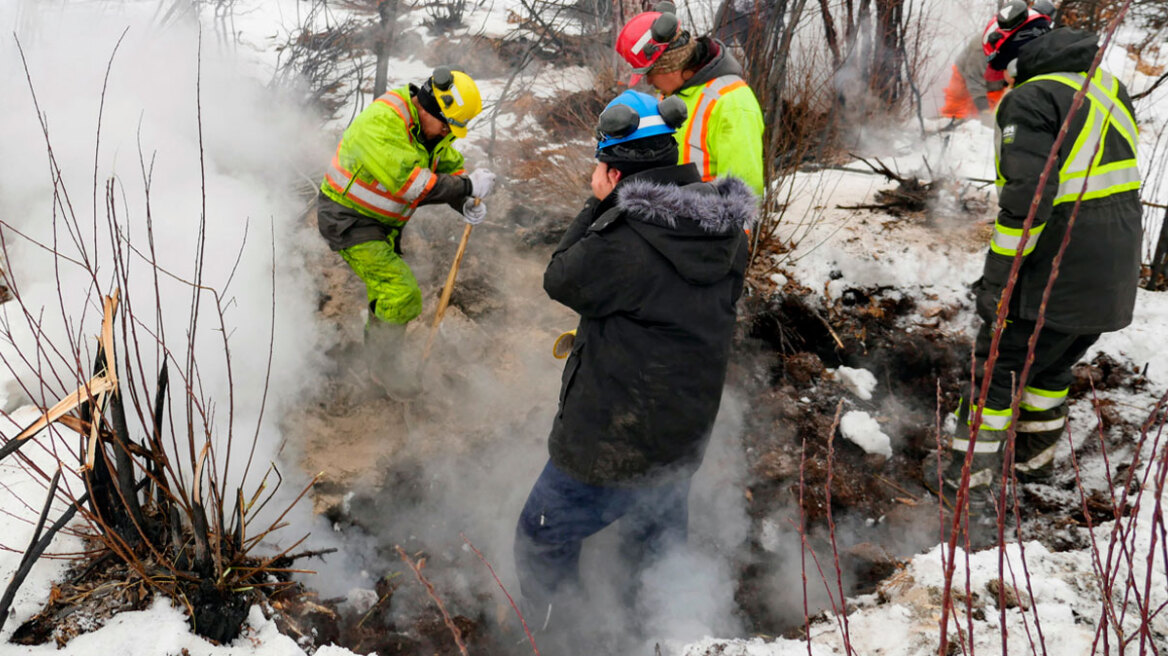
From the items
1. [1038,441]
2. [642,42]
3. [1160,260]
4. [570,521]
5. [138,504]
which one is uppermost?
[642,42]

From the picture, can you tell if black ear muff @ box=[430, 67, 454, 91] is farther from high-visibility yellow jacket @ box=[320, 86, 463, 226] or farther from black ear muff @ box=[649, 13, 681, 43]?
black ear muff @ box=[649, 13, 681, 43]

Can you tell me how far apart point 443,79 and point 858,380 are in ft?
9.58

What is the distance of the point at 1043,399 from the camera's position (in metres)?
3.40

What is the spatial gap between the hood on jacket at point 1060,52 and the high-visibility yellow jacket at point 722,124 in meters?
1.13

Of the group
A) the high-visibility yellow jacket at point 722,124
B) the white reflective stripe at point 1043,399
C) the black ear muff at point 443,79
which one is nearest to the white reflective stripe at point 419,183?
the black ear muff at point 443,79

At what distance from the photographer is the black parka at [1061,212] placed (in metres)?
2.87

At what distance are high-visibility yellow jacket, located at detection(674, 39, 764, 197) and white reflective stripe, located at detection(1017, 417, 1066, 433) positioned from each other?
1776 millimetres

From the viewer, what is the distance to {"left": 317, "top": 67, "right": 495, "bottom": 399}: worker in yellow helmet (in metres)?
3.50

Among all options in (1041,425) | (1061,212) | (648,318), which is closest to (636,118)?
(648,318)

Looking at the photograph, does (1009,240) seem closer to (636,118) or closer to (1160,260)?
(636,118)

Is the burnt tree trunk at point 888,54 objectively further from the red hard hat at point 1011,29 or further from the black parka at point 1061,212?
the black parka at point 1061,212

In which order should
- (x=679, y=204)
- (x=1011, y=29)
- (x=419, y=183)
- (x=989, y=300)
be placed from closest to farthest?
(x=679, y=204), (x=1011, y=29), (x=989, y=300), (x=419, y=183)

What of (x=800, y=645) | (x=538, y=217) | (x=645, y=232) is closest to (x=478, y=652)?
(x=800, y=645)

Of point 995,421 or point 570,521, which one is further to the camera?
point 995,421
